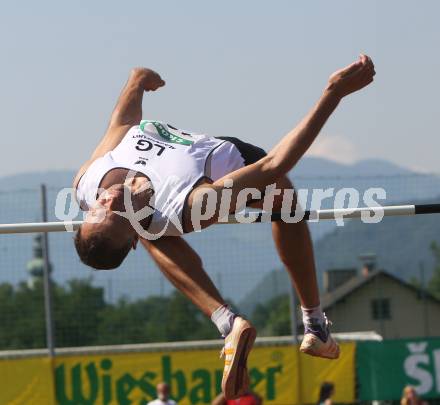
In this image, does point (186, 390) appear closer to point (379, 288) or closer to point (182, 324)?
point (182, 324)

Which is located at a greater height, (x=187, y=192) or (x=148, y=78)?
(x=148, y=78)

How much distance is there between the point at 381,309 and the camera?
608 inches

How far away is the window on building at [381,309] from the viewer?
49.5 ft

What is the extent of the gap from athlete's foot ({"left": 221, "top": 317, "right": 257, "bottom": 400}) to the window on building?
9240 mm

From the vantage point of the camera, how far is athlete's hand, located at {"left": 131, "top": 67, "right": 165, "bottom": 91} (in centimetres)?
664

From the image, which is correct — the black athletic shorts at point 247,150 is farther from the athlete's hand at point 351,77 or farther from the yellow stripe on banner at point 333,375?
the yellow stripe on banner at point 333,375

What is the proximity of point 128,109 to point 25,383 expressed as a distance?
5231mm

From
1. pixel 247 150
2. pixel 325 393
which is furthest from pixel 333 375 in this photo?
pixel 247 150

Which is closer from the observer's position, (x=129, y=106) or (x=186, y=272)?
(x=186, y=272)

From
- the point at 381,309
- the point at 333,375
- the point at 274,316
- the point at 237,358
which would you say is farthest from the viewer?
the point at 381,309

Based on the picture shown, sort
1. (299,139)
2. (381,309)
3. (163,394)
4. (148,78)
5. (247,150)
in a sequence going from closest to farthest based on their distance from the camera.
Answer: (299,139), (247,150), (148,78), (163,394), (381,309)

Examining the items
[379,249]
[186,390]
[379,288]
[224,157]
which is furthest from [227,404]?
[224,157]

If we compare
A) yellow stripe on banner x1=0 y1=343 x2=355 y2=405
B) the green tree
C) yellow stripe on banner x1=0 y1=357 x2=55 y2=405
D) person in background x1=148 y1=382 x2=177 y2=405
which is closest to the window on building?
the green tree

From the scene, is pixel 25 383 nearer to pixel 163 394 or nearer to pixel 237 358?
pixel 163 394
